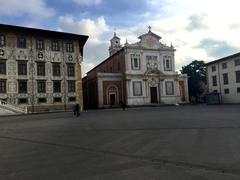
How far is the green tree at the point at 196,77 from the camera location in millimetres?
74938

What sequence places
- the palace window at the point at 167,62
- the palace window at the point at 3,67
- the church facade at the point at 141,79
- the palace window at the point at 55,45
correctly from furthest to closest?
1. the palace window at the point at 167,62
2. the church facade at the point at 141,79
3. the palace window at the point at 55,45
4. the palace window at the point at 3,67

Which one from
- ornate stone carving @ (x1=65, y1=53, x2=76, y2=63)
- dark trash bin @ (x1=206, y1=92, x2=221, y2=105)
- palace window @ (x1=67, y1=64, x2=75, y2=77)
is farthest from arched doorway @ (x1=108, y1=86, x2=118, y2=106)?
dark trash bin @ (x1=206, y1=92, x2=221, y2=105)

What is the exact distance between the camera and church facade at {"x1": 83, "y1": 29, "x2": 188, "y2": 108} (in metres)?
55.1

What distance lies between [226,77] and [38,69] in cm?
4070

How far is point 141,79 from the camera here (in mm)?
57094

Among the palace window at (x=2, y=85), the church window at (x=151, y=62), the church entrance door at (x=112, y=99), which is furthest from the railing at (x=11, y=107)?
the church window at (x=151, y=62)

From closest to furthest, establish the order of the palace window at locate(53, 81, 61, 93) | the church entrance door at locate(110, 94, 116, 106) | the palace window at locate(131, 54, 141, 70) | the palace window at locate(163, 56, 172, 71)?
the palace window at locate(53, 81, 61, 93) < the church entrance door at locate(110, 94, 116, 106) < the palace window at locate(131, 54, 141, 70) < the palace window at locate(163, 56, 172, 71)

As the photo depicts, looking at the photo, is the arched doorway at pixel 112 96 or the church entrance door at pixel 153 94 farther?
the church entrance door at pixel 153 94

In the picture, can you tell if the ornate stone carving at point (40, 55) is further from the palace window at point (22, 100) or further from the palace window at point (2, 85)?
the palace window at point (22, 100)

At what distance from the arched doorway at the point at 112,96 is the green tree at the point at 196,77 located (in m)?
27.8

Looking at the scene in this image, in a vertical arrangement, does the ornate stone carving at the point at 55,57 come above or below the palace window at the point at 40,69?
above

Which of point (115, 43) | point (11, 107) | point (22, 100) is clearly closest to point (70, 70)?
point (22, 100)

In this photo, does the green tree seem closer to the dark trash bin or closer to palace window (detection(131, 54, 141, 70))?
the dark trash bin

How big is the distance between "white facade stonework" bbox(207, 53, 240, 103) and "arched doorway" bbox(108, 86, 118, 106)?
2462 cm
